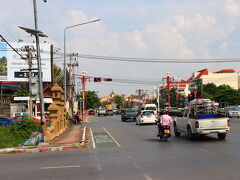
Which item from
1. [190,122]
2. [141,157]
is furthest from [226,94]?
[141,157]

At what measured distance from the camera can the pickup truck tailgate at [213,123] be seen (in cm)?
1566

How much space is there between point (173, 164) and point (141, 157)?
1833mm

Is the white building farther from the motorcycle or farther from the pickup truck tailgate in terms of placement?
the motorcycle

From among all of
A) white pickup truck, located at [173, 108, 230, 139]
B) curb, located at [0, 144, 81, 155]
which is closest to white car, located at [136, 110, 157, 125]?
white pickup truck, located at [173, 108, 230, 139]

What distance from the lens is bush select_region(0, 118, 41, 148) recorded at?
18983 mm

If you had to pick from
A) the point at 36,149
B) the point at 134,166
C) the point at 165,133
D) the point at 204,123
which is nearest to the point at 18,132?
the point at 36,149

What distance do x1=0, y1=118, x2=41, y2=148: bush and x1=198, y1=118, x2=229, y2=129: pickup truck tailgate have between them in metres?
10.4

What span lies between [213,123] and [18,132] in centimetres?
1237

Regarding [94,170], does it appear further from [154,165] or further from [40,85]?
[40,85]

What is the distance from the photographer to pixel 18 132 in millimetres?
20781

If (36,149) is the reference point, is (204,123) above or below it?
above

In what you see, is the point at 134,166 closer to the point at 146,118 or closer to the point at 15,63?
the point at 146,118

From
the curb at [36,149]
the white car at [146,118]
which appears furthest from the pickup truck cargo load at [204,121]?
the white car at [146,118]

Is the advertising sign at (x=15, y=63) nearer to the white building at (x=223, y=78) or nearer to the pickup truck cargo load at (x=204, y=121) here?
the pickup truck cargo load at (x=204, y=121)
